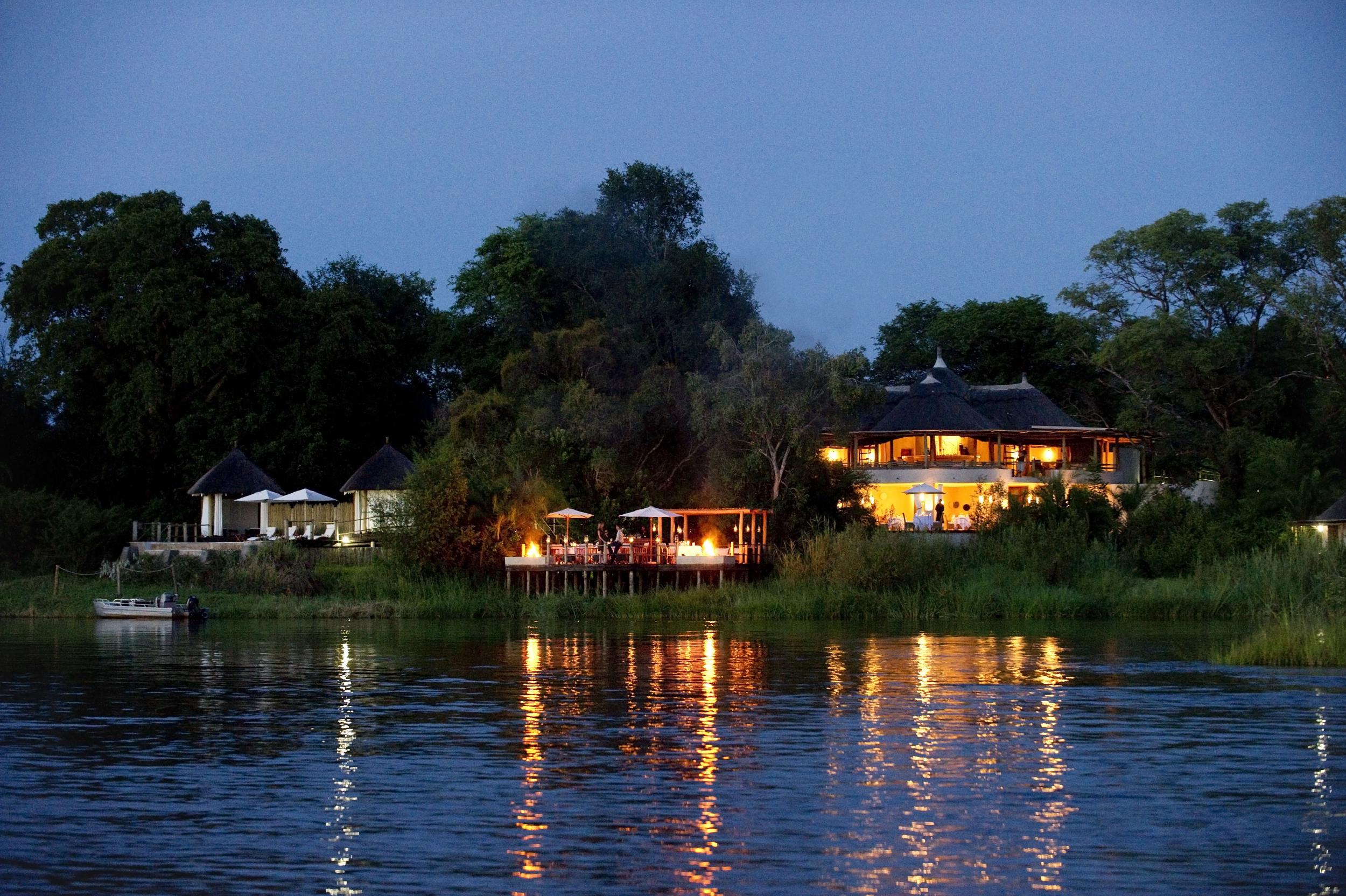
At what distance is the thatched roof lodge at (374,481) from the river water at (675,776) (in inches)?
1078

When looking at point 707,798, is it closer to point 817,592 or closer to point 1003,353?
point 817,592

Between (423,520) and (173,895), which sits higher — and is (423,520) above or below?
above

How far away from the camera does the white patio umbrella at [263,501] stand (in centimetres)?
5644

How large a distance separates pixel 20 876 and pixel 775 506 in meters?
39.0

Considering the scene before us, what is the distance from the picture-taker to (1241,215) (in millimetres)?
62531

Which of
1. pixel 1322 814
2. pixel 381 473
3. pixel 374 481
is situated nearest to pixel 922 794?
pixel 1322 814

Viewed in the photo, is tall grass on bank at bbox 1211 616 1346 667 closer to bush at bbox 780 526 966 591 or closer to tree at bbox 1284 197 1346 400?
bush at bbox 780 526 966 591

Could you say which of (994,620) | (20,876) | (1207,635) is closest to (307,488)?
(994,620)

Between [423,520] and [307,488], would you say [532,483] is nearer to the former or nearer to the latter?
[423,520]

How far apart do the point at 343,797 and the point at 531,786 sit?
1987 millimetres

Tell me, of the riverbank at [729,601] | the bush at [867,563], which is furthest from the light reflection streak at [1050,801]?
the bush at [867,563]

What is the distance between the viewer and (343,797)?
1586cm

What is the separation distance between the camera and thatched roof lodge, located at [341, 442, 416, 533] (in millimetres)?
58438

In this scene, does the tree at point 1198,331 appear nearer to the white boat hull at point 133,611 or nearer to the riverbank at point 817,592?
the riverbank at point 817,592
